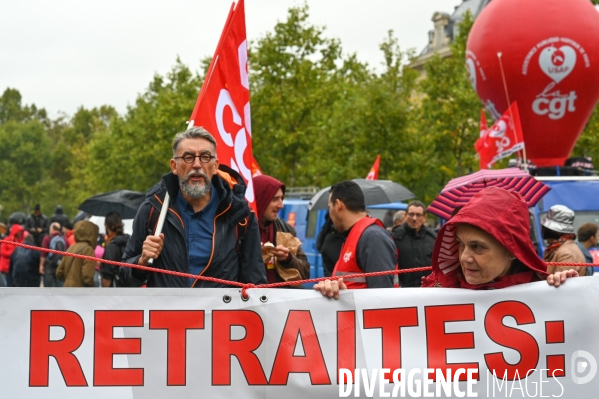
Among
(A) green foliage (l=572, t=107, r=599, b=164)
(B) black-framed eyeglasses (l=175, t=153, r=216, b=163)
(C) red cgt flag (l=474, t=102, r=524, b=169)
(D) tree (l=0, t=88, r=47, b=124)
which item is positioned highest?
(D) tree (l=0, t=88, r=47, b=124)

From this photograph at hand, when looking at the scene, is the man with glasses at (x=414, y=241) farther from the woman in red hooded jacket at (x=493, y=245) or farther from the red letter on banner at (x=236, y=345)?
the red letter on banner at (x=236, y=345)

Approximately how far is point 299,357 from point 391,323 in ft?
1.33

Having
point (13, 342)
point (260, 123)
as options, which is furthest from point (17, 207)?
point (13, 342)

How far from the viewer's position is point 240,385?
383cm

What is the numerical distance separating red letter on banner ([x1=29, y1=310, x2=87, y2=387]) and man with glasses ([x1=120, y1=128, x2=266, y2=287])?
2.64 ft

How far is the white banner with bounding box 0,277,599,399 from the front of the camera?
379cm

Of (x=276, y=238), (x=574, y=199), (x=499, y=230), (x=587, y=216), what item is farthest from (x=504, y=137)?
(x=499, y=230)

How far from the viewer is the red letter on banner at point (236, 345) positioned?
12.6 feet

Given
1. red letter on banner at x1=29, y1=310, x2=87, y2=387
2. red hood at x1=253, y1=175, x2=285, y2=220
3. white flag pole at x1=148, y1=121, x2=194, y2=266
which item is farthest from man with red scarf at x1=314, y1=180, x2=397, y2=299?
red letter on banner at x1=29, y1=310, x2=87, y2=387

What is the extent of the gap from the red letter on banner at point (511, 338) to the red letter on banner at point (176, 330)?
47.0 inches

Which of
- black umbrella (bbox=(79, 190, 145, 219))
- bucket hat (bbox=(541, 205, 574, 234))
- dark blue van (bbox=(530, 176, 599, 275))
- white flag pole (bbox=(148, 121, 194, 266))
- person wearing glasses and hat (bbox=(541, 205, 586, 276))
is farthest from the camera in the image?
black umbrella (bbox=(79, 190, 145, 219))

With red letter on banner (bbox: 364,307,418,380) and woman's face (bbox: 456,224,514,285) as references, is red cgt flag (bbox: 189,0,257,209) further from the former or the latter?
woman's face (bbox: 456,224,514,285)

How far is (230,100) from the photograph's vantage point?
6.01 meters

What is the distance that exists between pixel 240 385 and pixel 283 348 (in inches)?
9.1
